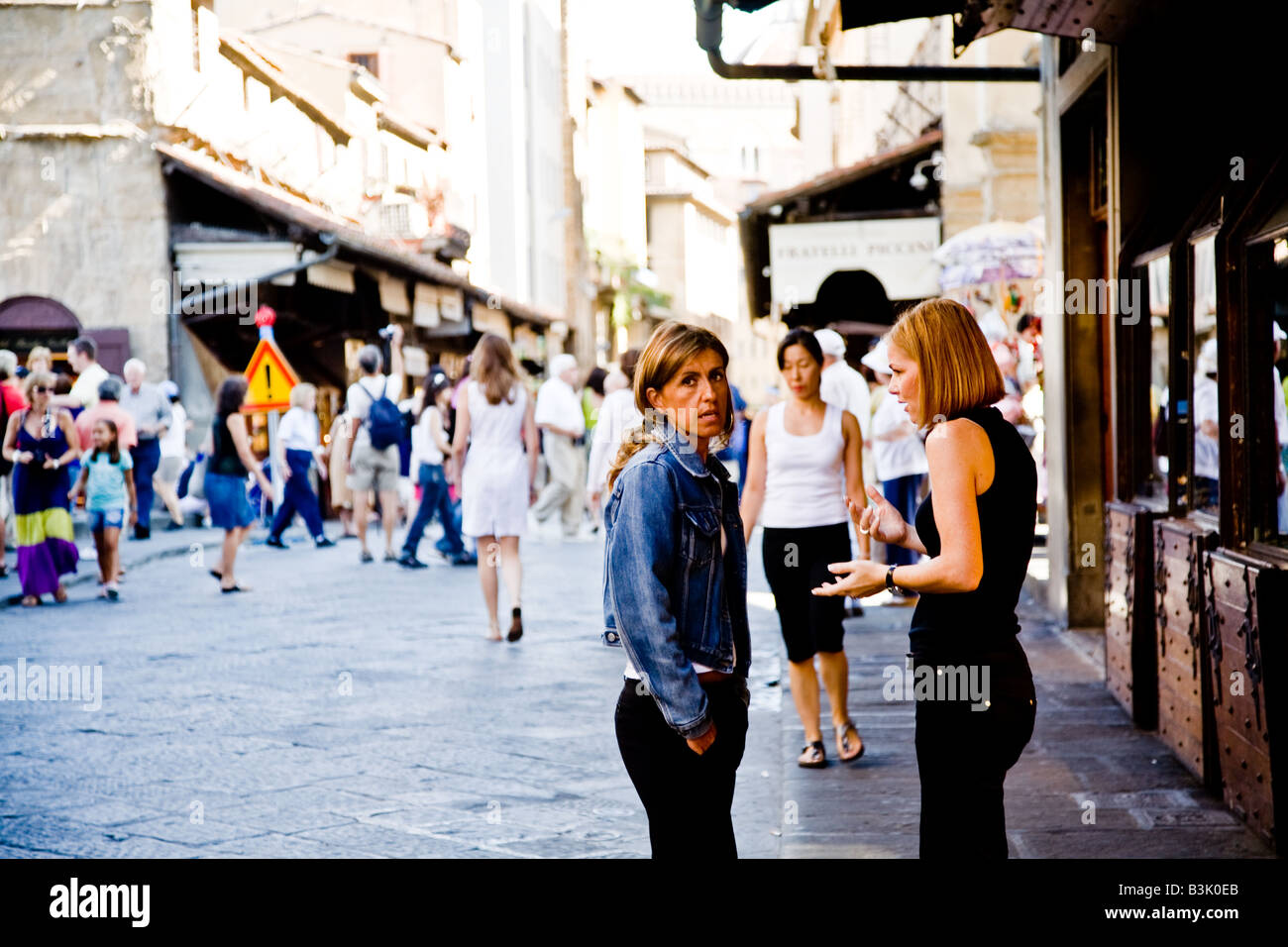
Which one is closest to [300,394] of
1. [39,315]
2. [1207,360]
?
[39,315]

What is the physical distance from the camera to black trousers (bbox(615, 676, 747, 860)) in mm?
3213

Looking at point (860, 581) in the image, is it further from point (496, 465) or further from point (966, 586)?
point (496, 465)

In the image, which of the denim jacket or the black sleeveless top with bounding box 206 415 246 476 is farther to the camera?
the black sleeveless top with bounding box 206 415 246 476

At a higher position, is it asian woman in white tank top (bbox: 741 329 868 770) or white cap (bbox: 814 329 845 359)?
white cap (bbox: 814 329 845 359)

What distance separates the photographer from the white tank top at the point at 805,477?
6.16 m

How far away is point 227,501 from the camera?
11.9 meters

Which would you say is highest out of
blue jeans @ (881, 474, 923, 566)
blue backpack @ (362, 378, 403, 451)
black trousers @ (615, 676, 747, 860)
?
blue backpack @ (362, 378, 403, 451)

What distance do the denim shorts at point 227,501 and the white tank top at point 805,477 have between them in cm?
658

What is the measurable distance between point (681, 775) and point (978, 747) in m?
0.62

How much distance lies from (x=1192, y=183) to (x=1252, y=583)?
8.76ft

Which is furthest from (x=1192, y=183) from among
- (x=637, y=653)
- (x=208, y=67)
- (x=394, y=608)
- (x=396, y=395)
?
(x=208, y=67)

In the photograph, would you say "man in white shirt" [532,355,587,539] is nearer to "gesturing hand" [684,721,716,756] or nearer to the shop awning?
the shop awning

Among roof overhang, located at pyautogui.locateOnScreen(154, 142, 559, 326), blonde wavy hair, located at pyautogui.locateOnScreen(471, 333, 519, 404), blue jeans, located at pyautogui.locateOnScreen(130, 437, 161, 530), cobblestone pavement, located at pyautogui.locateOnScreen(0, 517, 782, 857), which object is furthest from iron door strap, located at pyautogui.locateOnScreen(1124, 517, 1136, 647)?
roof overhang, located at pyautogui.locateOnScreen(154, 142, 559, 326)
